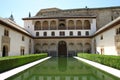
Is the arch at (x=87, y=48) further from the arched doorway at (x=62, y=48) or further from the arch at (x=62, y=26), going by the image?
the arch at (x=62, y=26)

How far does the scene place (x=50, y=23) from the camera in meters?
39.6

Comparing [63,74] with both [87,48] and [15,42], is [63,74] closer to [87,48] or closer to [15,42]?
[15,42]

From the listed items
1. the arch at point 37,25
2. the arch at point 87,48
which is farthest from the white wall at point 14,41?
the arch at point 87,48

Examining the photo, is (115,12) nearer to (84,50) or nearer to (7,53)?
(84,50)

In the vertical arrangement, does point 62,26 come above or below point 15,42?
above

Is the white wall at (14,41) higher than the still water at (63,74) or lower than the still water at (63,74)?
higher

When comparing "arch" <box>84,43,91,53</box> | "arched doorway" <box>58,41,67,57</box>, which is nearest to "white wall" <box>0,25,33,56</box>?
"arched doorway" <box>58,41,67,57</box>

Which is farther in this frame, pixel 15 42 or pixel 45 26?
pixel 45 26

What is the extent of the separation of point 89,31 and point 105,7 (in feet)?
30.4

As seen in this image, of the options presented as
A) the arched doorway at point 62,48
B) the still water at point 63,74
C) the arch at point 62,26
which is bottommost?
the still water at point 63,74


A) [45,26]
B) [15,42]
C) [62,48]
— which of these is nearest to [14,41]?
[15,42]

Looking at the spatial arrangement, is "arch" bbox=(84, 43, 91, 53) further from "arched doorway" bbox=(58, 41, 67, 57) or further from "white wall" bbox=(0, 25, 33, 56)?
"white wall" bbox=(0, 25, 33, 56)

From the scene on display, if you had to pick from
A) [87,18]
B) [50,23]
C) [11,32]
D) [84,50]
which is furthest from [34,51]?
[11,32]

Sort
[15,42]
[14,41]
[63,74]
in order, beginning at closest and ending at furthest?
1. [63,74]
2. [14,41]
3. [15,42]
